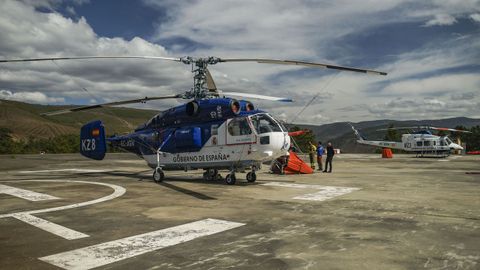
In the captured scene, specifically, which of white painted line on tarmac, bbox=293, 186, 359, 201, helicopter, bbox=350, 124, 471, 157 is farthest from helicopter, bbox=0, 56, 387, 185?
helicopter, bbox=350, 124, 471, 157

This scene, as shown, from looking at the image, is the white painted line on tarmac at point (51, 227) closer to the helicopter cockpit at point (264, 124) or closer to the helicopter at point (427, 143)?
the helicopter cockpit at point (264, 124)

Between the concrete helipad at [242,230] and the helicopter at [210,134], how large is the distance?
239 centimetres

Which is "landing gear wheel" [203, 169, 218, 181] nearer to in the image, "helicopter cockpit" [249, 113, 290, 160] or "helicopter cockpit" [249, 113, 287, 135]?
"helicopter cockpit" [249, 113, 290, 160]

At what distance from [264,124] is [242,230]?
733 cm

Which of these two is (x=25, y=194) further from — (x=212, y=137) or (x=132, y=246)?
(x=132, y=246)

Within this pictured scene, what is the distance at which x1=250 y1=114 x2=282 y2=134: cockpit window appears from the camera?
1366 centimetres

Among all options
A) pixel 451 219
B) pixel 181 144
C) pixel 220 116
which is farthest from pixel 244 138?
pixel 451 219

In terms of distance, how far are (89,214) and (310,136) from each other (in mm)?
113055

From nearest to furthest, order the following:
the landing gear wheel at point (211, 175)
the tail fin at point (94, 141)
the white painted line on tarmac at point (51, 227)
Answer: the white painted line on tarmac at point (51, 227)
the landing gear wheel at point (211, 175)
the tail fin at point (94, 141)

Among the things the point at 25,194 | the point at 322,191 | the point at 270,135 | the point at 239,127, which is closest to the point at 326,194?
the point at 322,191

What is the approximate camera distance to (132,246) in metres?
5.82

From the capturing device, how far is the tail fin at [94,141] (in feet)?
60.2

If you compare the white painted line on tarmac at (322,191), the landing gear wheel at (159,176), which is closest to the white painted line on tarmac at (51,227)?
the white painted line on tarmac at (322,191)

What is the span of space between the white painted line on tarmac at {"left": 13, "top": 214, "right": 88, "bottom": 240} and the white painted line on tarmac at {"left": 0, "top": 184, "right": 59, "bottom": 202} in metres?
2.69
